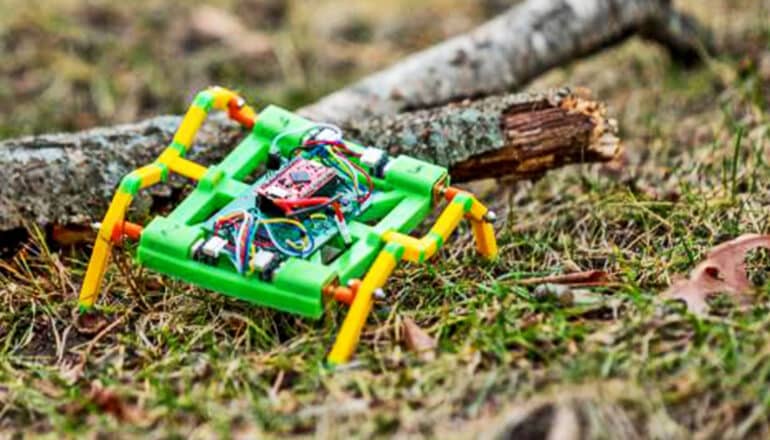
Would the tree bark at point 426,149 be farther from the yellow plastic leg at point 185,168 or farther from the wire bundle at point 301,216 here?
the wire bundle at point 301,216

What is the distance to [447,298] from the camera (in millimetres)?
2840

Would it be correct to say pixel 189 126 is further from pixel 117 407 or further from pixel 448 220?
pixel 117 407

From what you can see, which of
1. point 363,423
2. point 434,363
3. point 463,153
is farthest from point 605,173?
point 363,423

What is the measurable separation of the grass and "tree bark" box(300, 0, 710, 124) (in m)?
0.60

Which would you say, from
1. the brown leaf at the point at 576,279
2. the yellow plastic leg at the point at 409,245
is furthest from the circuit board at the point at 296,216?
the brown leaf at the point at 576,279

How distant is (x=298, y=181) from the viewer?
2840mm

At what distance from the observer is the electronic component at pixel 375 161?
9.71 ft

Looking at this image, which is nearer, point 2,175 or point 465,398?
point 465,398

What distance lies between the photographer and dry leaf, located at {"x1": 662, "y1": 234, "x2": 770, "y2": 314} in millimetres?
2580

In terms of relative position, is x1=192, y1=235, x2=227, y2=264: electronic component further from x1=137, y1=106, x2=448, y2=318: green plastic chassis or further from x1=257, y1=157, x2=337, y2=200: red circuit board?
x1=257, y1=157, x2=337, y2=200: red circuit board

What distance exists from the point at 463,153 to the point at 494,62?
2.89ft

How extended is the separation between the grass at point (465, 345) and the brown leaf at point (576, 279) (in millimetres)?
48

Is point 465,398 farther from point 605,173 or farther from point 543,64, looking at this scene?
point 543,64

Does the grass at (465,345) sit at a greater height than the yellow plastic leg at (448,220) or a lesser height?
lesser
